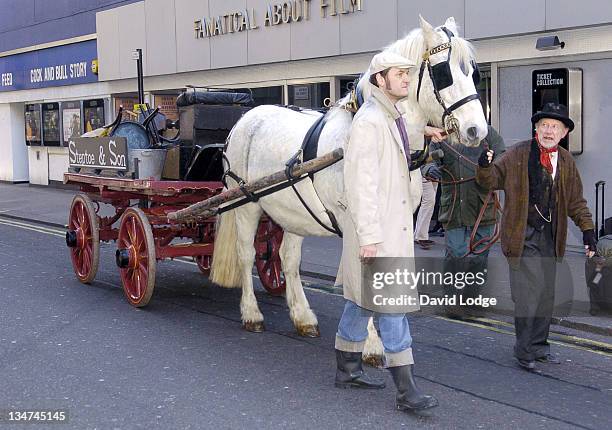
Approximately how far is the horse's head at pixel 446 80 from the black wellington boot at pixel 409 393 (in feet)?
4.96

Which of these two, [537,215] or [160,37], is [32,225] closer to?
[160,37]

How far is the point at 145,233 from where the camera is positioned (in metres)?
7.83

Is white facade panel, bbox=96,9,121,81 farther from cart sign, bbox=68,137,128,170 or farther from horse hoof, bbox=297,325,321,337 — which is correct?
horse hoof, bbox=297,325,321,337

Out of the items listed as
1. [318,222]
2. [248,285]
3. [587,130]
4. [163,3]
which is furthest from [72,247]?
[163,3]

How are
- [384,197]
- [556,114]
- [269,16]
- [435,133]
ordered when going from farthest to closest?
[269,16] → [556,114] → [435,133] → [384,197]

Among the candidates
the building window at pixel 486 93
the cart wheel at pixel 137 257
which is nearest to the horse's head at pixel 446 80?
the cart wheel at pixel 137 257

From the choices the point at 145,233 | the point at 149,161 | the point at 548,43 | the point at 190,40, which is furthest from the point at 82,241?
the point at 190,40

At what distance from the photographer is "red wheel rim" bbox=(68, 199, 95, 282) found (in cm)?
909

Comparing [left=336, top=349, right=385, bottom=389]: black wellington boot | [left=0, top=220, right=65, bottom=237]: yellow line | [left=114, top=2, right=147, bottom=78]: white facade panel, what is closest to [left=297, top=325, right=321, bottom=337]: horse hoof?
[left=336, top=349, right=385, bottom=389]: black wellington boot

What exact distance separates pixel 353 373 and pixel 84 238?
456 cm

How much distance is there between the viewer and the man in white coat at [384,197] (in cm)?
480

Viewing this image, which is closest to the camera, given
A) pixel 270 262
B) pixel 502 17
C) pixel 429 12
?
pixel 270 262

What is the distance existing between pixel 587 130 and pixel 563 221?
5590 mm

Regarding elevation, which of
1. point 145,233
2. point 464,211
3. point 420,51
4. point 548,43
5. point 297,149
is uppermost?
point 548,43
